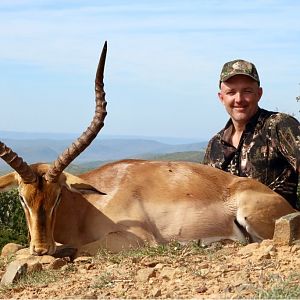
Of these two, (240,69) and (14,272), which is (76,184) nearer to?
(14,272)

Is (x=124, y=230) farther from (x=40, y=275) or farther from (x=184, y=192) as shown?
(x=40, y=275)

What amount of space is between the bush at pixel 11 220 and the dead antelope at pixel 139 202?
461 cm

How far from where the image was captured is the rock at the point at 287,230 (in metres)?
7.27

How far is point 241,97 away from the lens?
9.64 meters

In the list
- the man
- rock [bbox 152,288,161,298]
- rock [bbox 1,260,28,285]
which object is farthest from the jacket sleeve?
rock [bbox 152,288,161,298]

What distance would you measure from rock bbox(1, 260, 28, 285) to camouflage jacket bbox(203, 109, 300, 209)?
3.61 meters

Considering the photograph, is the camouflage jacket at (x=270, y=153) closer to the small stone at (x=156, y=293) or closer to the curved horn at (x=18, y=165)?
the curved horn at (x=18, y=165)

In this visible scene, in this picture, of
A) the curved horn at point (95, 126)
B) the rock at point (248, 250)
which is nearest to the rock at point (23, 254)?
the curved horn at point (95, 126)

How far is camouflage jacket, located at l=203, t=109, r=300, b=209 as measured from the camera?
9133mm

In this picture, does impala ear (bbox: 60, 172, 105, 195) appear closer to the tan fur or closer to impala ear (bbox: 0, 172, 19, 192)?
the tan fur

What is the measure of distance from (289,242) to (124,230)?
2.09 meters

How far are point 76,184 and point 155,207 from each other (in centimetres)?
98

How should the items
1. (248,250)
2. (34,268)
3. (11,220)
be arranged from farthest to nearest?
(11,220), (34,268), (248,250)

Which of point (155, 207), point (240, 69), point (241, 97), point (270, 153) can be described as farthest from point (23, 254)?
point (240, 69)
